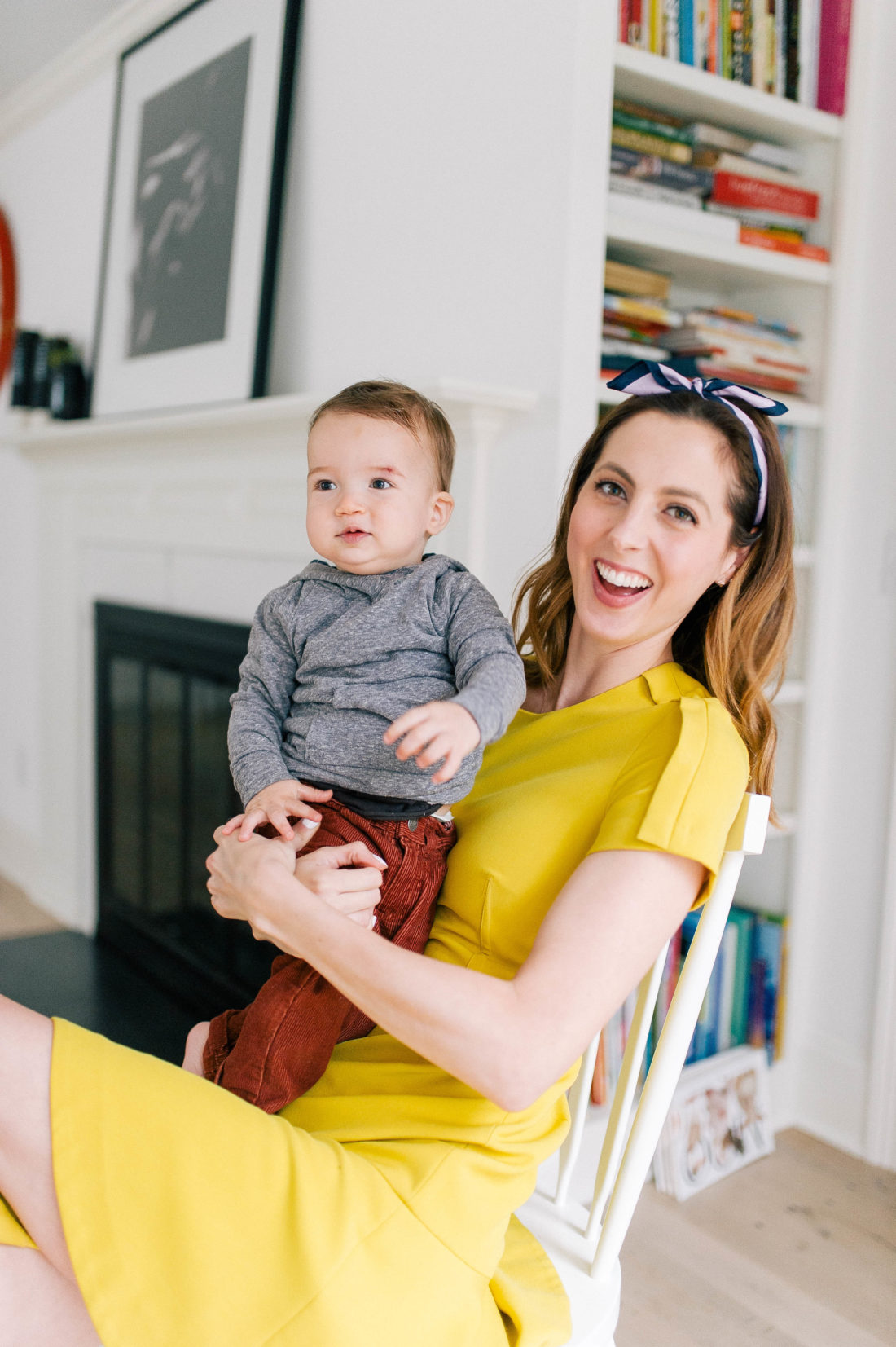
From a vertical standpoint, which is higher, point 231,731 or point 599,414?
point 599,414

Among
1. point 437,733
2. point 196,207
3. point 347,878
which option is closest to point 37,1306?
point 347,878

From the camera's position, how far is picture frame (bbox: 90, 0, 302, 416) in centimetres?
239

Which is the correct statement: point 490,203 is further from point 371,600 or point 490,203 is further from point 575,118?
point 371,600

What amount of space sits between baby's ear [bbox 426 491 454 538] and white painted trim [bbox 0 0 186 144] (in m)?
2.27

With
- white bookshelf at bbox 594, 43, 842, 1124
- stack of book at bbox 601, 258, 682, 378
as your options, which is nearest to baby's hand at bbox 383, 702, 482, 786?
white bookshelf at bbox 594, 43, 842, 1124

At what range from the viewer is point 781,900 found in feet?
7.50

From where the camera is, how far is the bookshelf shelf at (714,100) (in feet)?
5.99

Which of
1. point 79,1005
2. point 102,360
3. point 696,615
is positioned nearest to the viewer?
point 696,615

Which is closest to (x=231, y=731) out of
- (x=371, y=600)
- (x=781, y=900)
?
(x=371, y=600)

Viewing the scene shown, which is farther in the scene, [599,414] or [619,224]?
[599,414]

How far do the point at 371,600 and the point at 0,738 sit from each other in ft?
10.7

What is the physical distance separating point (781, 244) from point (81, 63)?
7.60 feet

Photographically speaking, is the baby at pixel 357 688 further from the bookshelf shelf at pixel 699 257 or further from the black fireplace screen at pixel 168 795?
the black fireplace screen at pixel 168 795

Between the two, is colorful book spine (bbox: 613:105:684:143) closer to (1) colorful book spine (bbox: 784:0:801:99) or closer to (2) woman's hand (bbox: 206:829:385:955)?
(1) colorful book spine (bbox: 784:0:801:99)
